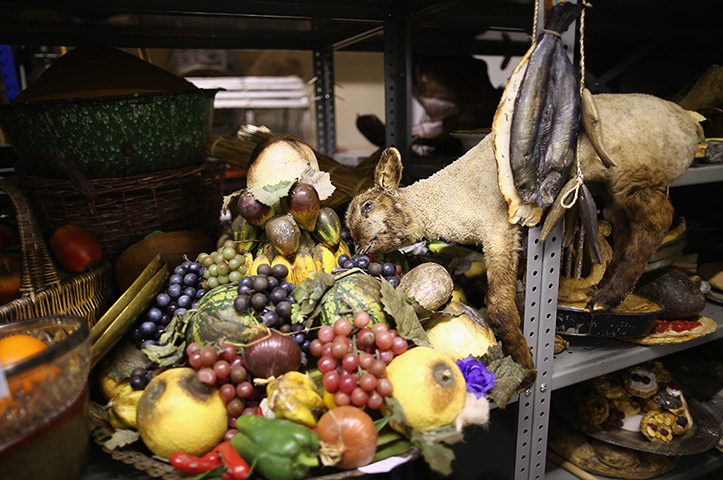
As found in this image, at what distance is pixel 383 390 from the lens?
0.66 meters

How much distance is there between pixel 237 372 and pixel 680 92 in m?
1.29

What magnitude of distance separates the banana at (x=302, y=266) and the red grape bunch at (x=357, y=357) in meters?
0.16

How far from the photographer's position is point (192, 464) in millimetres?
624

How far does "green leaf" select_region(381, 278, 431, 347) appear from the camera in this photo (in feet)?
2.53

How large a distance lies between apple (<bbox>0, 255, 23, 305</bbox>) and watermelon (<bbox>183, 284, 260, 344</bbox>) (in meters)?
0.30

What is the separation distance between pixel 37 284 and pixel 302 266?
1.43 ft

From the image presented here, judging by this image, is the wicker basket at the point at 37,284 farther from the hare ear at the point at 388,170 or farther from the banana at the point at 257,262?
the hare ear at the point at 388,170

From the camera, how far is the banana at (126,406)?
27.7 inches

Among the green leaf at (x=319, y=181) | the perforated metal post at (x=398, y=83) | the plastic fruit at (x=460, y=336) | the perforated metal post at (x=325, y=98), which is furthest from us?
the perforated metal post at (x=325, y=98)

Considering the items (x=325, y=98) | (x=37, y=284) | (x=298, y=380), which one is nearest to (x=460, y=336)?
(x=298, y=380)

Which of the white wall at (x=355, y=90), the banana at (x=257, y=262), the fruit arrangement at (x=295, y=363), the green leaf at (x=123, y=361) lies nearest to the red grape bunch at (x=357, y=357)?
the fruit arrangement at (x=295, y=363)

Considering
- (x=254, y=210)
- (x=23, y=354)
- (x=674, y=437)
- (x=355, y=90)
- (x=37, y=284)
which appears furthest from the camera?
(x=355, y=90)

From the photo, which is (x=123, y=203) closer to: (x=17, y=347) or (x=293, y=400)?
(x=17, y=347)

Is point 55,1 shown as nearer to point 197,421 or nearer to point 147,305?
point 147,305
